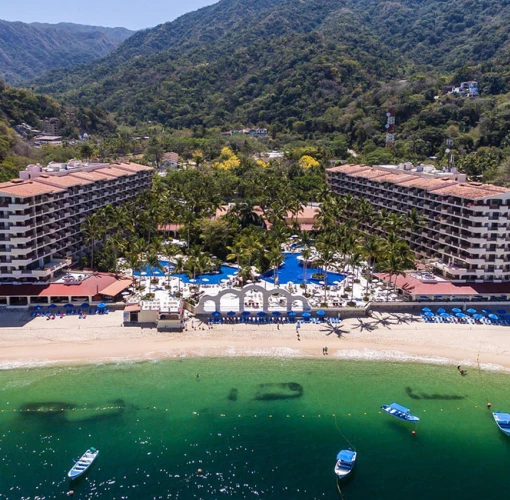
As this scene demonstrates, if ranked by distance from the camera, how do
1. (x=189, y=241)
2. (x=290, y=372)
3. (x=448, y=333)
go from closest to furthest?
(x=290, y=372), (x=448, y=333), (x=189, y=241)

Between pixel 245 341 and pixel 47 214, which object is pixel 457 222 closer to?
pixel 245 341

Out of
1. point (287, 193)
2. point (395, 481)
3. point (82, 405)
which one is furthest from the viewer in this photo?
point (287, 193)

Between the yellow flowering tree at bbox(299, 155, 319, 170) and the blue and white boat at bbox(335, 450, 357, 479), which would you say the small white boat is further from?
the yellow flowering tree at bbox(299, 155, 319, 170)

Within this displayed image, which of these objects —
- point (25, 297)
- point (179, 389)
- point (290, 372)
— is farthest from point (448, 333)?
point (25, 297)

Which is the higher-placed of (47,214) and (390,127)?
(390,127)

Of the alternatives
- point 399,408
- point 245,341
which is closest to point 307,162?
point 245,341

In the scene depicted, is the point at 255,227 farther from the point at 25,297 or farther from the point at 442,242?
the point at 25,297
